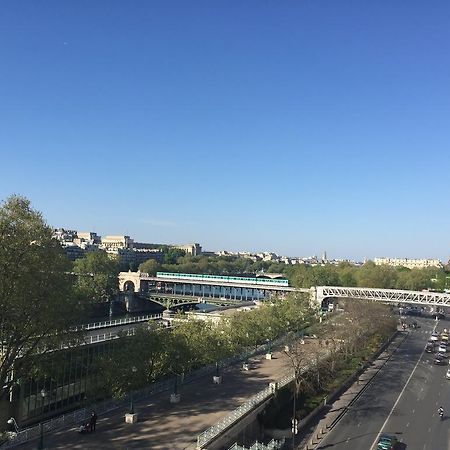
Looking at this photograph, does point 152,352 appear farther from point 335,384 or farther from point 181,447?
point 335,384

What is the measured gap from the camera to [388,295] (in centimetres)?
11062

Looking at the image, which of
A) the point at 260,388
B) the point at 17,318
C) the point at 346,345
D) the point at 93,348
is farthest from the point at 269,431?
the point at 346,345

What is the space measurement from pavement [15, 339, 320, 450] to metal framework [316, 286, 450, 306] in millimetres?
60226

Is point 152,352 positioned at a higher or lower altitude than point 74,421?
higher

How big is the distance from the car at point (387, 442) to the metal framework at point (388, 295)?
2486 inches

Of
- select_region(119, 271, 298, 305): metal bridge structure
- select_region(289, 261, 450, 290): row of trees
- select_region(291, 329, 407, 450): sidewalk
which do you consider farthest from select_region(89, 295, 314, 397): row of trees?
select_region(289, 261, 450, 290): row of trees

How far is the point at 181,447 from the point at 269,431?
12.9 m

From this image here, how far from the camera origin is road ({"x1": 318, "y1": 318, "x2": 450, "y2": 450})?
3725 centimetres

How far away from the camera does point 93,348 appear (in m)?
44.3

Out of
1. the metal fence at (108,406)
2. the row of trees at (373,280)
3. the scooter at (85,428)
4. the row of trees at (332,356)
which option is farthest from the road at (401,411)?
the row of trees at (373,280)

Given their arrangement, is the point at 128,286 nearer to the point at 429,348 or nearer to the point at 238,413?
the point at 429,348

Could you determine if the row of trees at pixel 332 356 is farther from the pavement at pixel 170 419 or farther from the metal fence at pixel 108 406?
the metal fence at pixel 108 406

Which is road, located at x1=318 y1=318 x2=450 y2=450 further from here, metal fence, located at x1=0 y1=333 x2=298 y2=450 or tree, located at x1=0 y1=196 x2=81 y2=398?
tree, located at x1=0 y1=196 x2=81 y2=398

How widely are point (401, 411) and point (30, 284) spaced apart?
33.1 metres
